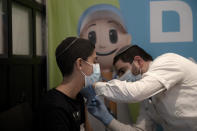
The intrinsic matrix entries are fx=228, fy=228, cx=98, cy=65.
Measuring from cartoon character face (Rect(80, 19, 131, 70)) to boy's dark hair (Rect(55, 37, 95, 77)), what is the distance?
2.62 feet

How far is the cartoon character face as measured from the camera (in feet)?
7.12

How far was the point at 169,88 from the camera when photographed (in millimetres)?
Answer: 1516

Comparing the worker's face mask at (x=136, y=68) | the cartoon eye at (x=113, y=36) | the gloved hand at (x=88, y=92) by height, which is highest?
the cartoon eye at (x=113, y=36)

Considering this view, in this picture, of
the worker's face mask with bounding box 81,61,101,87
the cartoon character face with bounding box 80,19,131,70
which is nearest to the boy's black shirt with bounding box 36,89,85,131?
the worker's face mask with bounding box 81,61,101,87

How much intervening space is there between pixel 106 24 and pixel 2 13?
0.95 metres

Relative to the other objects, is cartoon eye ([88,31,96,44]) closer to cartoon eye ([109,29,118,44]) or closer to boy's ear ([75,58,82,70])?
cartoon eye ([109,29,118,44])

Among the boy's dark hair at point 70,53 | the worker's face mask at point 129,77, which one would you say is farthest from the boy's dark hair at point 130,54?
the boy's dark hair at point 70,53

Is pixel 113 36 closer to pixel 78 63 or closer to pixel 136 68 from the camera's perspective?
pixel 136 68

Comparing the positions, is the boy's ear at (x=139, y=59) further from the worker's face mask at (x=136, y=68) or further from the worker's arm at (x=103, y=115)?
the worker's arm at (x=103, y=115)

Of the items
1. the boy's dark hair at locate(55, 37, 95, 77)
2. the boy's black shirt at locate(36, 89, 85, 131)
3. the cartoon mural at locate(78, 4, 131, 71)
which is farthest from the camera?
the cartoon mural at locate(78, 4, 131, 71)

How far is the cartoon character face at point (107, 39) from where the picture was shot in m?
2.17

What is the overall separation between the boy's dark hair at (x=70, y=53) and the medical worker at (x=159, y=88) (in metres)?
0.22

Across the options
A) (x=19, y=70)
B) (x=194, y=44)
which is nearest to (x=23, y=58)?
(x=19, y=70)

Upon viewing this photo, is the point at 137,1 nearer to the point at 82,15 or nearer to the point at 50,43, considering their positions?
the point at 82,15
